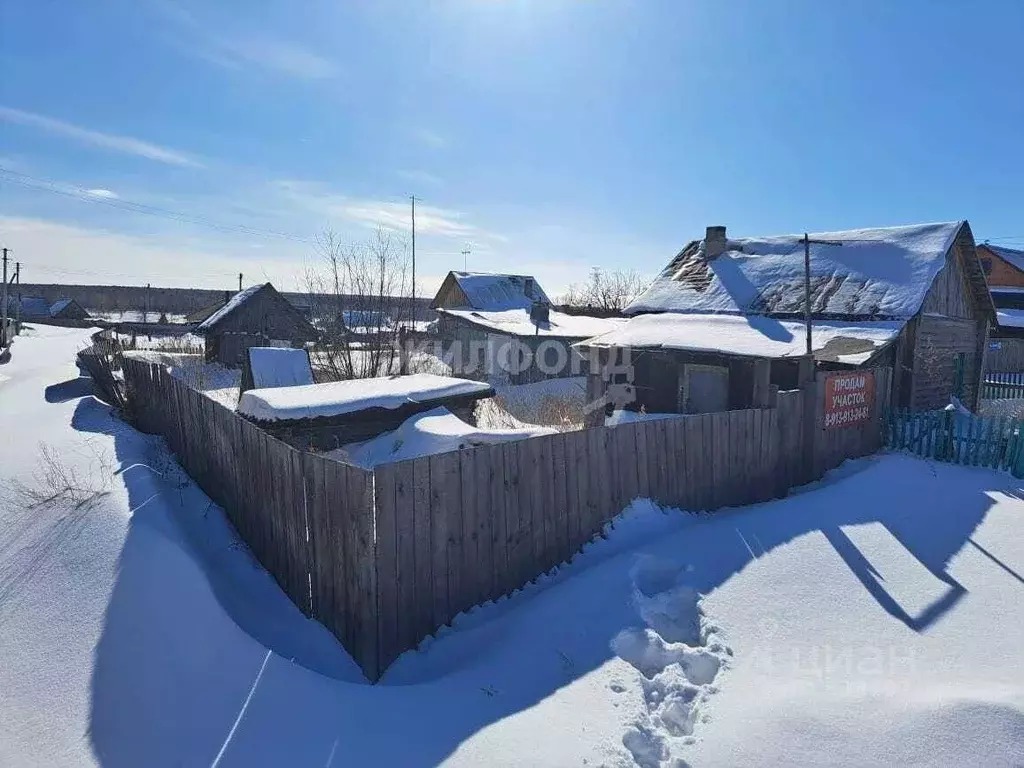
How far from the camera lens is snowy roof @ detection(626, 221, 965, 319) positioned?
13.8 m

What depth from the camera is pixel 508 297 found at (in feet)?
119

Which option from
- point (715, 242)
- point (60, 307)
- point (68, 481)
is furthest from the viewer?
point (60, 307)

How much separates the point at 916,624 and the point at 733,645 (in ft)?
5.15

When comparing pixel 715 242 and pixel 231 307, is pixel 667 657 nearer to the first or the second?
pixel 715 242

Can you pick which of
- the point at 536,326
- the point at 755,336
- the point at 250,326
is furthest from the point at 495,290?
the point at 755,336

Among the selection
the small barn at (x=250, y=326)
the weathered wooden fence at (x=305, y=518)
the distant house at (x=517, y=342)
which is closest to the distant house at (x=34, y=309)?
the small barn at (x=250, y=326)

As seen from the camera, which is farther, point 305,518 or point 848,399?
point 848,399

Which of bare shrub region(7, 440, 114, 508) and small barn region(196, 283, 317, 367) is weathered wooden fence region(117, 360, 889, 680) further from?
small barn region(196, 283, 317, 367)

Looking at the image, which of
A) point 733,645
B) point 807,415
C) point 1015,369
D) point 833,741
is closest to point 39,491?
point 733,645

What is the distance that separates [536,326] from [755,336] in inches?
524

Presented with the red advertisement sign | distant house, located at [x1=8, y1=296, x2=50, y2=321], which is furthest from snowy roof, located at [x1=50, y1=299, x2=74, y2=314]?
the red advertisement sign

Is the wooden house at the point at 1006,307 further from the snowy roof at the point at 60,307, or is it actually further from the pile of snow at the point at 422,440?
the snowy roof at the point at 60,307

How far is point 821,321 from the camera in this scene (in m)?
14.1

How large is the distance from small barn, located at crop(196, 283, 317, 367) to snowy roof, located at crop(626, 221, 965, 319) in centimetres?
2023
